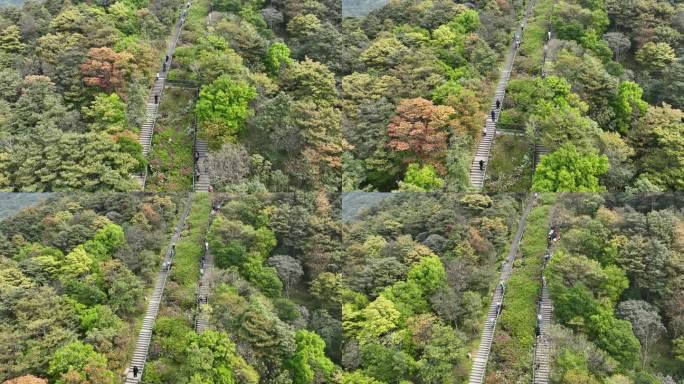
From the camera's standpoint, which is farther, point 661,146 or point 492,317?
point 661,146

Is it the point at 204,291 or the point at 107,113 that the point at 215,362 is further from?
the point at 107,113

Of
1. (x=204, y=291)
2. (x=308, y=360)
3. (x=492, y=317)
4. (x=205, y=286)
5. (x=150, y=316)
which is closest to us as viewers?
(x=308, y=360)

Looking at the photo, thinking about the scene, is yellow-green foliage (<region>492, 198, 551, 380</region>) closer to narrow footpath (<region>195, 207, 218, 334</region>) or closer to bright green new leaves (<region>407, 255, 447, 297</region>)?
bright green new leaves (<region>407, 255, 447, 297</region>)

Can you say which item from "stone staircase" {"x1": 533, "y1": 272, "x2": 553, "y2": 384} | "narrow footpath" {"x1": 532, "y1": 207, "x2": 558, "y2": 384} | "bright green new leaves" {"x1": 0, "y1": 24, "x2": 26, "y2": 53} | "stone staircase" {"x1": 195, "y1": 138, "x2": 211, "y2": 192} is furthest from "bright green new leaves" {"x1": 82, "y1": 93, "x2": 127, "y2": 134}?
"stone staircase" {"x1": 533, "y1": 272, "x2": 553, "y2": 384}

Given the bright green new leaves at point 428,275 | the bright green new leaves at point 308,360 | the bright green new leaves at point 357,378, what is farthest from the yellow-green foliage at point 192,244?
the bright green new leaves at point 428,275

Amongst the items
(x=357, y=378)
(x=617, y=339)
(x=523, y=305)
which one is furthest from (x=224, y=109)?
(x=617, y=339)

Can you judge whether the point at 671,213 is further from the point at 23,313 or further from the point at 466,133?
the point at 23,313
